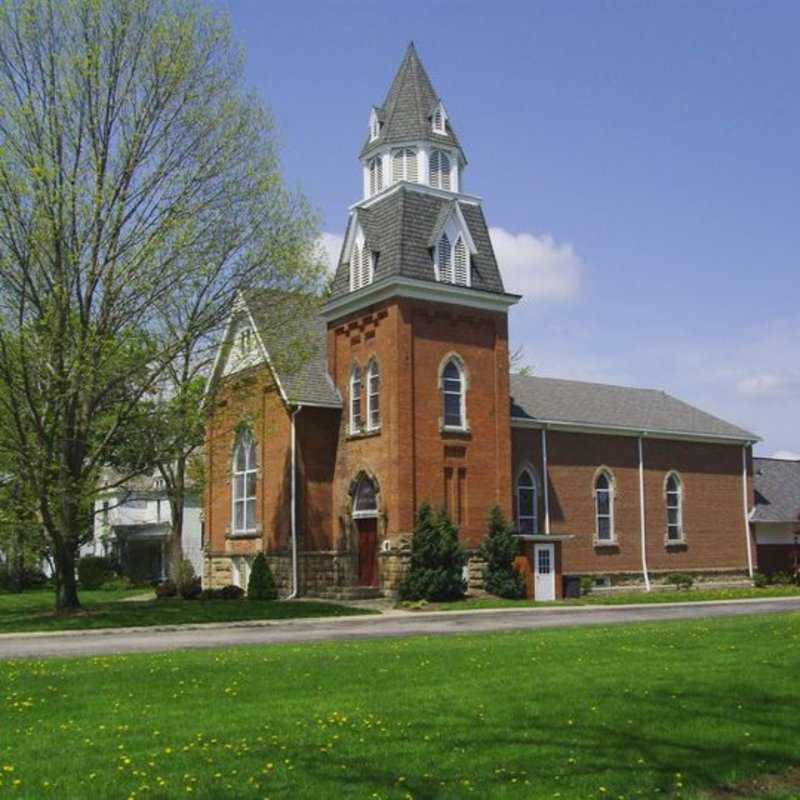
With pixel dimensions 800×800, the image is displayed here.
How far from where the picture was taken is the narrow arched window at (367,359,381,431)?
35.6 metres

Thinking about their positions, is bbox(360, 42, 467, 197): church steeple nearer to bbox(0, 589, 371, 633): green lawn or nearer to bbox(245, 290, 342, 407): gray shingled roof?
bbox(245, 290, 342, 407): gray shingled roof

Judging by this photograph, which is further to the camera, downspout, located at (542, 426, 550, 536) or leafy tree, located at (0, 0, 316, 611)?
downspout, located at (542, 426, 550, 536)

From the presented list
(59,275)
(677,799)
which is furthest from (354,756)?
(59,275)

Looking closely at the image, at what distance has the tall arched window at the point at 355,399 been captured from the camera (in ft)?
120

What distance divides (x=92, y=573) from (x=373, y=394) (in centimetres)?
2352

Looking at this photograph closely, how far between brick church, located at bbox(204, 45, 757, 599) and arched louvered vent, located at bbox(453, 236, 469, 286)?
0.05m

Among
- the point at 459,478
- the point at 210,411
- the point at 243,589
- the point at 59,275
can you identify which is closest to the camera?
the point at 59,275

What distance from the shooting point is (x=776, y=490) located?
159ft

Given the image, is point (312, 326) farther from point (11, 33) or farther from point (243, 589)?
point (11, 33)

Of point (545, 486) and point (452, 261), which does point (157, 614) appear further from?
point (545, 486)

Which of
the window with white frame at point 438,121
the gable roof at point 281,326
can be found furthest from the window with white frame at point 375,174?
the gable roof at point 281,326

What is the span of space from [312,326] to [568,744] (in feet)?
106

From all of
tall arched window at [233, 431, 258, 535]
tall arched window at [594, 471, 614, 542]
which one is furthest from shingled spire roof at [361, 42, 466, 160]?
tall arched window at [594, 471, 614, 542]

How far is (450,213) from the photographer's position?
1441 inches
